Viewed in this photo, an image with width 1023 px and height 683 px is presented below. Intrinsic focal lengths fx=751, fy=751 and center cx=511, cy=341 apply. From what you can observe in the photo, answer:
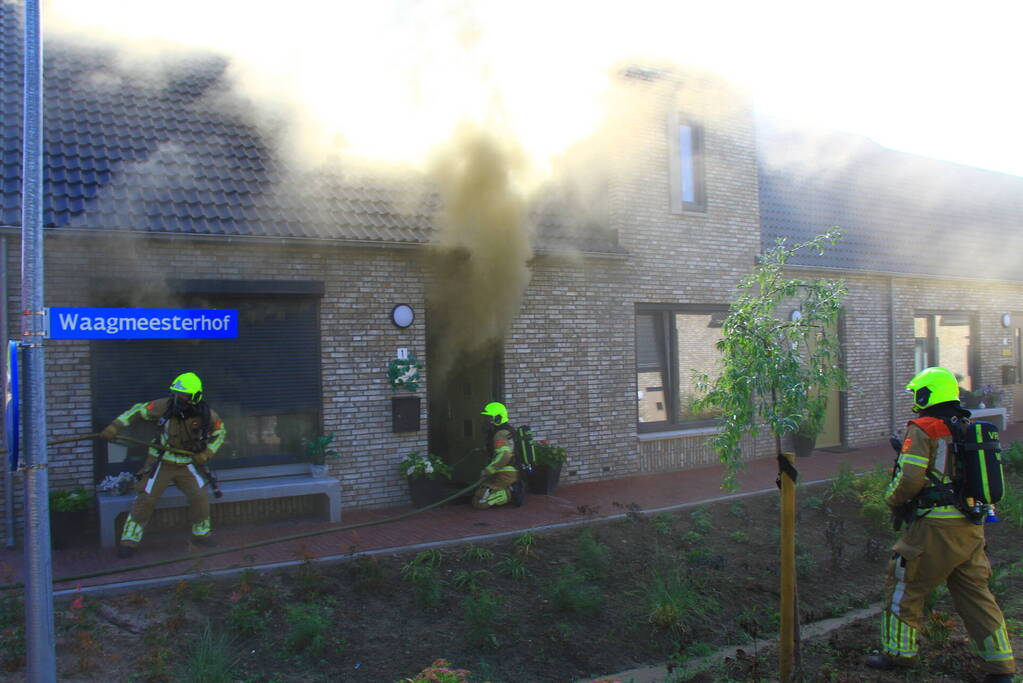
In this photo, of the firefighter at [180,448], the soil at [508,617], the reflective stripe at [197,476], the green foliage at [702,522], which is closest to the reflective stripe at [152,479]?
the firefighter at [180,448]

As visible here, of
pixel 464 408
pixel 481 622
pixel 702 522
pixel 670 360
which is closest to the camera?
pixel 481 622

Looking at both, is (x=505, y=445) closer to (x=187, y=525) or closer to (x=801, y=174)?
(x=187, y=525)

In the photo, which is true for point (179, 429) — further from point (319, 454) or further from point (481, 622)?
point (481, 622)

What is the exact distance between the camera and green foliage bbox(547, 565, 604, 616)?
539 centimetres

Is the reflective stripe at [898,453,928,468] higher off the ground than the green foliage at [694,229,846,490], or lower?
lower

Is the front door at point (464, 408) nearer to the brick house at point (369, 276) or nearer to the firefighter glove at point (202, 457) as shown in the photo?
the brick house at point (369, 276)

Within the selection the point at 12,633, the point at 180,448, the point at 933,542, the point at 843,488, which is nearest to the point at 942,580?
the point at 933,542

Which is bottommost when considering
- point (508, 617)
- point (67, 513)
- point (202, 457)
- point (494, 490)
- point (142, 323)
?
point (508, 617)

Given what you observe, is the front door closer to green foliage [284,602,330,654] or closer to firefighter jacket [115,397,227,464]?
firefighter jacket [115,397,227,464]

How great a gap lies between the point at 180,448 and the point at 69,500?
1.05 meters

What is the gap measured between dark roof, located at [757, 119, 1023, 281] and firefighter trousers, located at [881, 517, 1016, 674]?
8358 millimetres

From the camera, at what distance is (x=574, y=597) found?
5414 mm

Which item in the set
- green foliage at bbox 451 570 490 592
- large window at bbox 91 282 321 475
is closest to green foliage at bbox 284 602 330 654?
green foliage at bbox 451 570 490 592

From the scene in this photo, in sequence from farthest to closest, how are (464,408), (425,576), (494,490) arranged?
A: 1. (464,408)
2. (494,490)
3. (425,576)
